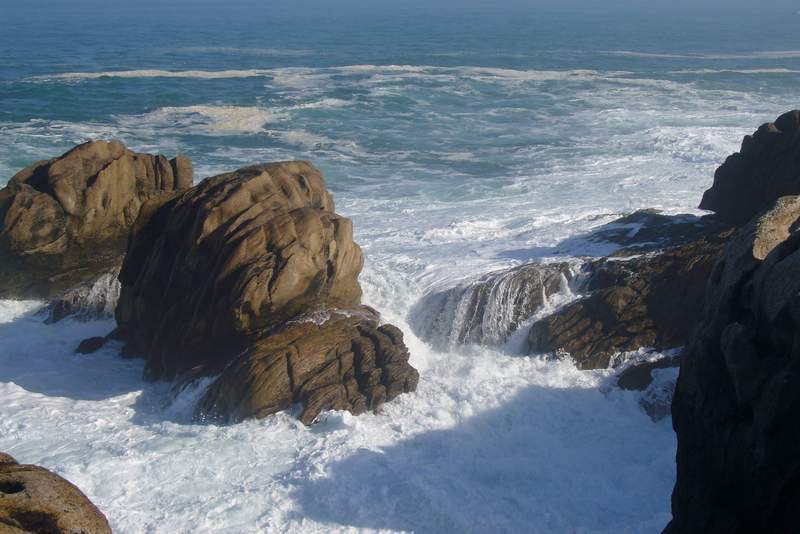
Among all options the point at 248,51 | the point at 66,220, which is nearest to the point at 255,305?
the point at 66,220

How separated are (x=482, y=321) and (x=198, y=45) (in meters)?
59.0

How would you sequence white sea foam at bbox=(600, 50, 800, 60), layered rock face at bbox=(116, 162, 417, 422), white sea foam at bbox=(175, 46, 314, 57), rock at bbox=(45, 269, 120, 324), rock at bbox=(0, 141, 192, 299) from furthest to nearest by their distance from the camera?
white sea foam at bbox=(175, 46, 314, 57)
white sea foam at bbox=(600, 50, 800, 60)
rock at bbox=(0, 141, 192, 299)
rock at bbox=(45, 269, 120, 324)
layered rock face at bbox=(116, 162, 417, 422)

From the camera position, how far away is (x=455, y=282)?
16672 millimetres

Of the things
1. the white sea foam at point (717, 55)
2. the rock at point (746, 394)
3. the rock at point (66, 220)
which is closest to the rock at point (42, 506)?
the rock at point (746, 394)

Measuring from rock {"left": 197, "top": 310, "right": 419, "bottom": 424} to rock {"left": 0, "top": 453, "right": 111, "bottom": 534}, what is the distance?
241 inches

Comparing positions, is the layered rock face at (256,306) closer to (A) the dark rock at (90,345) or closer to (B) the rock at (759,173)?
(A) the dark rock at (90,345)

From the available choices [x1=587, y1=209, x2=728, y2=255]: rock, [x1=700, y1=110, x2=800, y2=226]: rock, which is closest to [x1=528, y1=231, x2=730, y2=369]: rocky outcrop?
[x1=587, y1=209, x2=728, y2=255]: rock

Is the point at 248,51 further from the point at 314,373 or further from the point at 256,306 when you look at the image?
the point at 314,373

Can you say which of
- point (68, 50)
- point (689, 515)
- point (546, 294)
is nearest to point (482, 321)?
point (546, 294)

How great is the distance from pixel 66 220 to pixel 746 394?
14.2 metres

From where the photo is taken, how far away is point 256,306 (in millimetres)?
13594

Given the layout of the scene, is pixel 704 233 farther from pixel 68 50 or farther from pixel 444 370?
pixel 68 50

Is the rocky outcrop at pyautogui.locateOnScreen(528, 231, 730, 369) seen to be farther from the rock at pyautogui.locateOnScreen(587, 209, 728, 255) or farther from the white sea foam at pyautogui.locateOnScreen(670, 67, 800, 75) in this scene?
the white sea foam at pyautogui.locateOnScreen(670, 67, 800, 75)

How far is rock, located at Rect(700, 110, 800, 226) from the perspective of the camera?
50.3 feet
